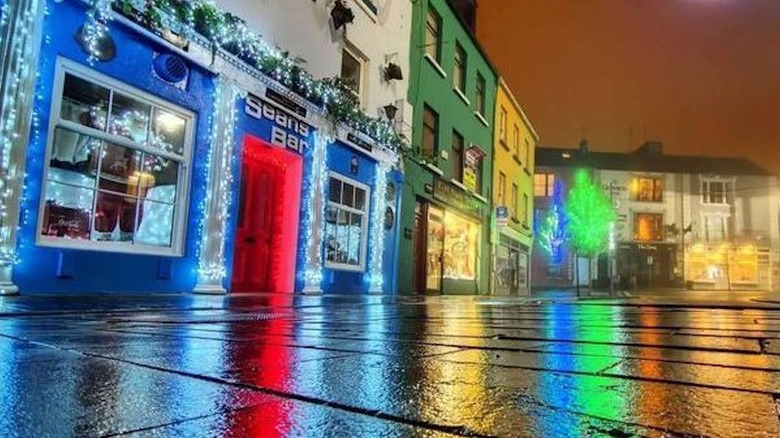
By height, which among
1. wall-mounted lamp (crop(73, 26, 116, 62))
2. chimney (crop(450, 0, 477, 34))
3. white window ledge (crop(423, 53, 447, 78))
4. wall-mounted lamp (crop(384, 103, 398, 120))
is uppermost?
chimney (crop(450, 0, 477, 34))

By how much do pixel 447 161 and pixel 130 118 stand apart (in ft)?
35.1

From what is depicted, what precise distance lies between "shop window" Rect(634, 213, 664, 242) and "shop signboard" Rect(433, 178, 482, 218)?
2883 centimetres

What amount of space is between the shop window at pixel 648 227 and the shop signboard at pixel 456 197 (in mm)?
28832

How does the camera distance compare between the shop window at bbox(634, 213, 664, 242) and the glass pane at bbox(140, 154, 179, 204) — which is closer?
the glass pane at bbox(140, 154, 179, 204)

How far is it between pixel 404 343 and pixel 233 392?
1.41 metres

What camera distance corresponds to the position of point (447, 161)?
1650cm

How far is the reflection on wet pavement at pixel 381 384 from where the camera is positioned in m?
1.19

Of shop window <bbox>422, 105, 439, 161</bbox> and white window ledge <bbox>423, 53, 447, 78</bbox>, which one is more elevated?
white window ledge <bbox>423, 53, 447, 78</bbox>

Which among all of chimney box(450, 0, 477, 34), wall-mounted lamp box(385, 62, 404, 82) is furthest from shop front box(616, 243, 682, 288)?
wall-mounted lamp box(385, 62, 404, 82)

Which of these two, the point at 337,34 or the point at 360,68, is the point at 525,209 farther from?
the point at 337,34

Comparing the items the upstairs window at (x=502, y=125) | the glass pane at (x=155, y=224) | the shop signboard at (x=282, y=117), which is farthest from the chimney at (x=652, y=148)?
the glass pane at (x=155, y=224)

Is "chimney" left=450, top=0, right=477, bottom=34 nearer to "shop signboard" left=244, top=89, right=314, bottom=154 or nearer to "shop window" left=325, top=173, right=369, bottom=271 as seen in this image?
"shop window" left=325, top=173, right=369, bottom=271

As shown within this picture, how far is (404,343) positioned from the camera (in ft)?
9.34

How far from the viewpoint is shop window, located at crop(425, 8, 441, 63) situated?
15633 mm
